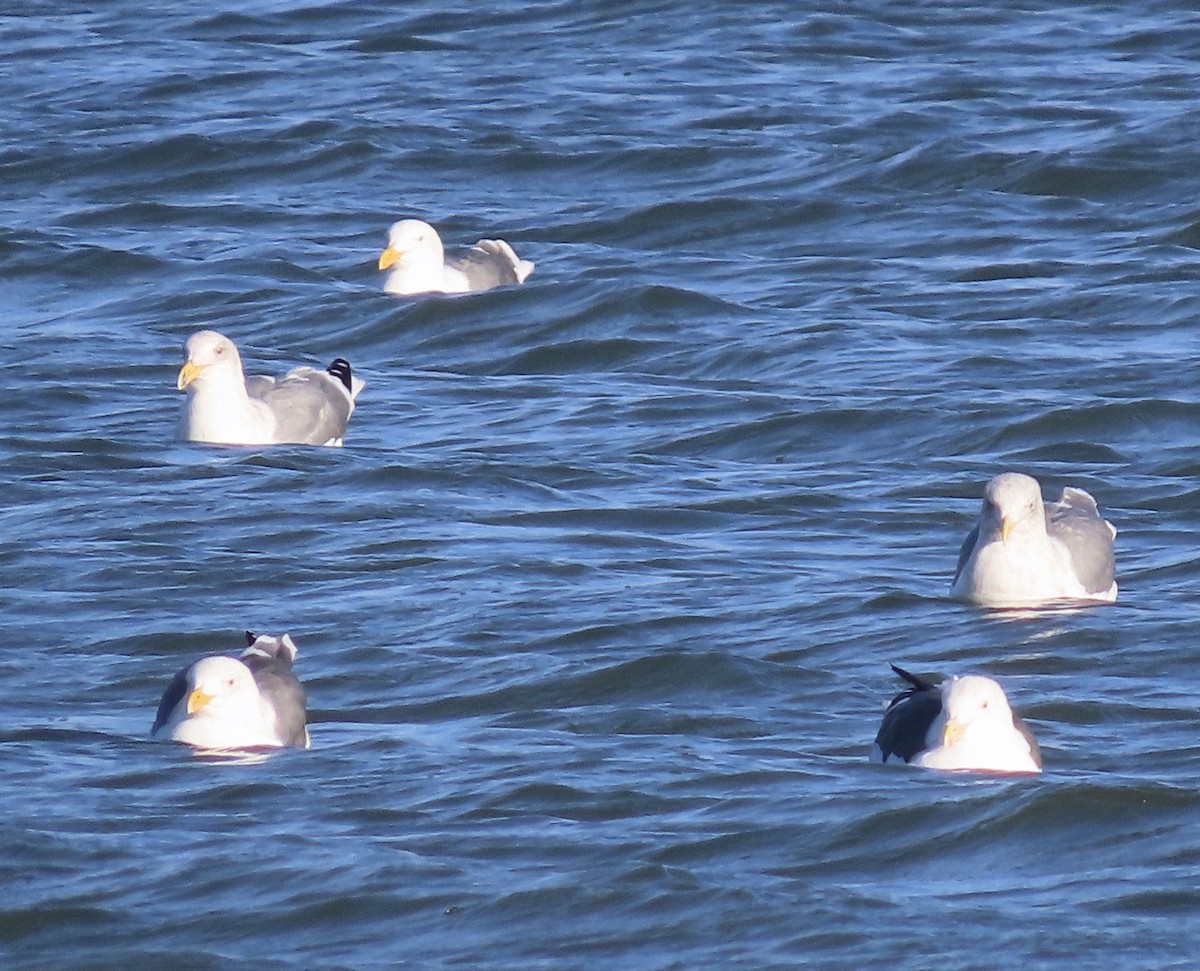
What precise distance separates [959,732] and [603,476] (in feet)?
16.1

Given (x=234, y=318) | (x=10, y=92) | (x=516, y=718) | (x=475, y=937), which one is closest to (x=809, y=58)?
(x=10, y=92)

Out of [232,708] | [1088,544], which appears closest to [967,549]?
[1088,544]

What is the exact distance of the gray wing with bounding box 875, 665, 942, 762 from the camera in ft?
29.7

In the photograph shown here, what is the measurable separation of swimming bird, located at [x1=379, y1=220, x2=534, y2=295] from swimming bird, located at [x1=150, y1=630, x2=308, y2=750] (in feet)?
25.9

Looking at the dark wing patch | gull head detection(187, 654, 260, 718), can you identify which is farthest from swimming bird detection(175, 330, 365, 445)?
gull head detection(187, 654, 260, 718)

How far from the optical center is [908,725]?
29.9ft

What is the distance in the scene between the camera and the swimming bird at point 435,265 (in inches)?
683

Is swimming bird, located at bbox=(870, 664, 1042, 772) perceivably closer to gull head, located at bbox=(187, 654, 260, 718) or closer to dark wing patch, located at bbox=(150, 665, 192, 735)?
gull head, located at bbox=(187, 654, 260, 718)

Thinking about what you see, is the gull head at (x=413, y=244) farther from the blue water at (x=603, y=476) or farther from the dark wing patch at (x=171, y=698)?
the dark wing patch at (x=171, y=698)

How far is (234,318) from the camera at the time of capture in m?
17.5

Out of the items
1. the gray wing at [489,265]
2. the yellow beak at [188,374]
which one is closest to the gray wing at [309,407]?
the yellow beak at [188,374]

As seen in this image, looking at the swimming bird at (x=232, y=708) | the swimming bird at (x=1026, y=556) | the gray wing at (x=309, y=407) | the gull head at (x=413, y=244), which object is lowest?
the swimming bird at (x=232, y=708)

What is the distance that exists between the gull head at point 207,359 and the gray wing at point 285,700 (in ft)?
15.1

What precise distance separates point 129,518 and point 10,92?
12.2m
